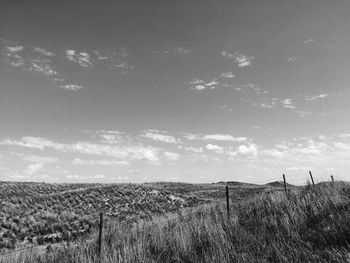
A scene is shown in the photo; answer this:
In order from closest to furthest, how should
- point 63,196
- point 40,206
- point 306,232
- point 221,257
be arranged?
point 221,257 → point 306,232 → point 40,206 → point 63,196

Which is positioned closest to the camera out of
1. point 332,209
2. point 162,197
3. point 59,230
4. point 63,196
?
point 332,209

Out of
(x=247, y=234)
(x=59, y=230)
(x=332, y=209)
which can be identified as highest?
(x=332, y=209)

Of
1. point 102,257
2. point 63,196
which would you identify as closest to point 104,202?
point 63,196

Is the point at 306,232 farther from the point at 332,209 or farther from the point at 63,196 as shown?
the point at 63,196

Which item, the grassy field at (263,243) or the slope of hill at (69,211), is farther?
the slope of hill at (69,211)

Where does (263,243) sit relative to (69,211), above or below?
above

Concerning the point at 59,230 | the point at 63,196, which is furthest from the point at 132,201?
Result: the point at 59,230

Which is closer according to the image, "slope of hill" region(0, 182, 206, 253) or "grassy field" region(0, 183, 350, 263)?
"grassy field" region(0, 183, 350, 263)

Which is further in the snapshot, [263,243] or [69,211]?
[69,211]

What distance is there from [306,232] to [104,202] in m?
32.2

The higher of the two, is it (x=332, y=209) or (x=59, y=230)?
(x=332, y=209)

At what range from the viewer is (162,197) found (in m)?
42.2

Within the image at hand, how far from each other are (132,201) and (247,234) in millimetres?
31851

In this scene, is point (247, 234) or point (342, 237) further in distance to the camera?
point (247, 234)
